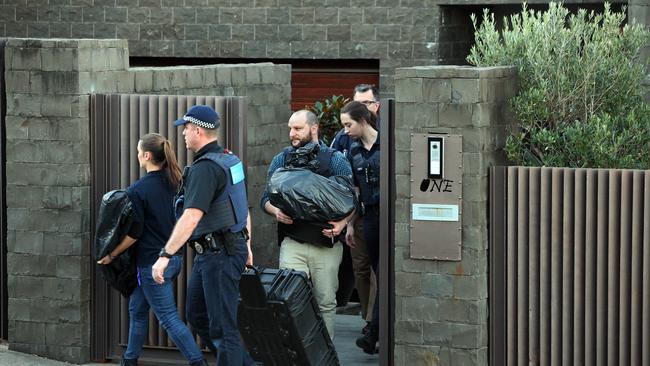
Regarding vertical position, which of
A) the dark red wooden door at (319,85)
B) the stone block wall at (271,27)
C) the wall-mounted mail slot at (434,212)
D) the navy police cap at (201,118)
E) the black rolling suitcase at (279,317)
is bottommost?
the black rolling suitcase at (279,317)

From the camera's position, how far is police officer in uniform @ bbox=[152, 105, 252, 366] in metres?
8.97

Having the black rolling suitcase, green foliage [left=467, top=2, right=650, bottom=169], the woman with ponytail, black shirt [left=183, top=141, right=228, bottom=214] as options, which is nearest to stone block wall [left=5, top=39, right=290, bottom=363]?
the woman with ponytail

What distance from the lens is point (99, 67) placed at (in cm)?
1048

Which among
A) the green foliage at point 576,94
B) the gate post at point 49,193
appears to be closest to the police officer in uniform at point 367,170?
the green foliage at point 576,94

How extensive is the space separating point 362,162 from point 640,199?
8.30 feet

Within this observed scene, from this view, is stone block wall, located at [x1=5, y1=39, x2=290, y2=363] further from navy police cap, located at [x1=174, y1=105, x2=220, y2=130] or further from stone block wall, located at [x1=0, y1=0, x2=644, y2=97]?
stone block wall, located at [x1=0, y1=0, x2=644, y2=97]

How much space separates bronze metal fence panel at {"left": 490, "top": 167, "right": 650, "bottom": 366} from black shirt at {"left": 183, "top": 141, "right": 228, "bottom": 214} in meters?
1.71

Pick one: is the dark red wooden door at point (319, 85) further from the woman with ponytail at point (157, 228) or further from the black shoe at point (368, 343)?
the woman with ponytail at point (157, 228)

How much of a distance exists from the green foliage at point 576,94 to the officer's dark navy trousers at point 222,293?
6.21ft

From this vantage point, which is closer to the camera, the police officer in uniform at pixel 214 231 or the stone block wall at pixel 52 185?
the police officer in uniform at pixel 214 231

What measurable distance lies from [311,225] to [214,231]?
1.10 meters

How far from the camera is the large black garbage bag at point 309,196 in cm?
983

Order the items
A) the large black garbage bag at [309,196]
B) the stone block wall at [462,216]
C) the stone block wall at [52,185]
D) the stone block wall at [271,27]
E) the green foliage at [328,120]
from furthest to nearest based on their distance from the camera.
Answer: the stone block wall at [271,27]
the green foliage at [328,120]
the stone block wall at [52,185]
the large black garbage bag at [309,196]
the stone block wall at [462,216]

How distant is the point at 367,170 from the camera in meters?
10.5
